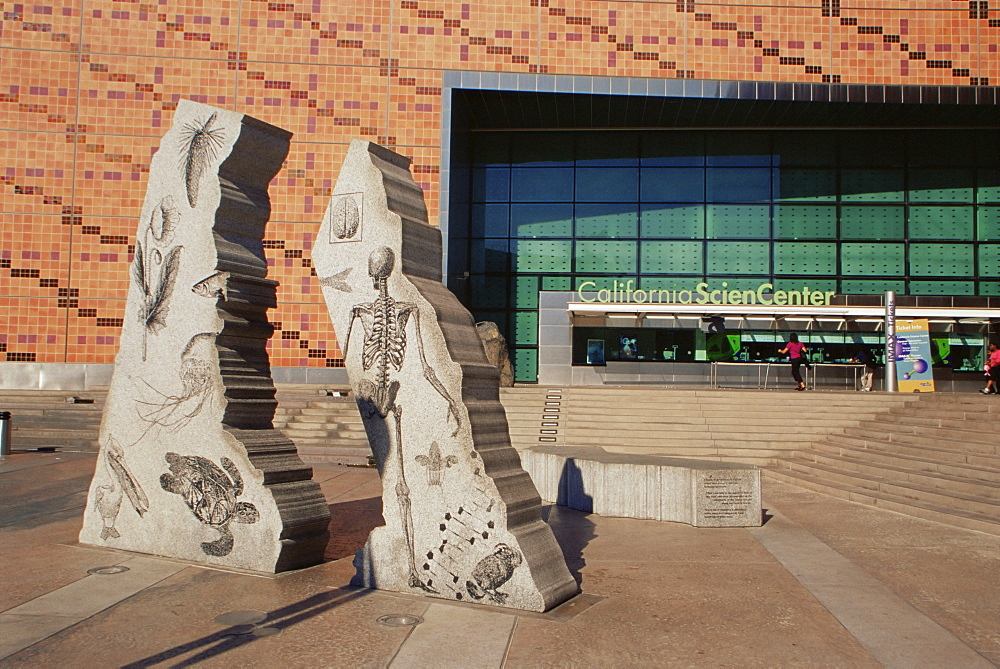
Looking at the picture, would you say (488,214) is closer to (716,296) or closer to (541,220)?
(541,220)

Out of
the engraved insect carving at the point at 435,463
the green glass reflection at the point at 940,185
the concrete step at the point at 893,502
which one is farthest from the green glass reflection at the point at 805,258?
the engraved insect carving at the point at 435,463

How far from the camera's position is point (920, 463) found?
1321 cm

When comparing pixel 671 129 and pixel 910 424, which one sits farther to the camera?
pixel 671 129

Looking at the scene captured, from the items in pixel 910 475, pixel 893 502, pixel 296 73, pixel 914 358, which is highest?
pixel 296 73

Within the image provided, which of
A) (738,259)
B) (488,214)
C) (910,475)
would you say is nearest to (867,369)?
(738,259)

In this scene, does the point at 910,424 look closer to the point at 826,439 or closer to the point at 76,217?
the point at 826,439

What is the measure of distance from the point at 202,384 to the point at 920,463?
10.9 m

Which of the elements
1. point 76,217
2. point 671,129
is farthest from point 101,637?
point 671,129

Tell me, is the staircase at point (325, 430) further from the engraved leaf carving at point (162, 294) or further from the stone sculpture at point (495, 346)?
the engraved leaf carving at point (162, 294)

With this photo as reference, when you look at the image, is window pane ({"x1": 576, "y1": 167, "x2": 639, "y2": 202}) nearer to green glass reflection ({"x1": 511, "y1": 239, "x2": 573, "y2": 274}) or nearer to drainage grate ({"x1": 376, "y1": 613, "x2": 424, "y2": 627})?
green glass reflection ({"x1": 511, "y1": 239, "x2": 573, "y2": 274})

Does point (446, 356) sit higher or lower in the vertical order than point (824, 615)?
higher

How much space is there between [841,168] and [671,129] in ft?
20.0

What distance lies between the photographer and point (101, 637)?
5234 millimetres

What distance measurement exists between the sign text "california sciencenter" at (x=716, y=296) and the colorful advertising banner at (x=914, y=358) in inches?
253
